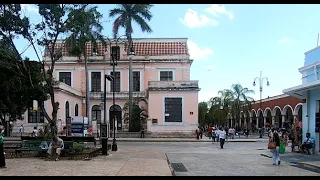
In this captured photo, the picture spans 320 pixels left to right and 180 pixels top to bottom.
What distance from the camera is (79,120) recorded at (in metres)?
32.9

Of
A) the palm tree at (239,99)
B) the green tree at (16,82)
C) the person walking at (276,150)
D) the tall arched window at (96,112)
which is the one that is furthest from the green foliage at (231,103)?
the person walking at (276,150)

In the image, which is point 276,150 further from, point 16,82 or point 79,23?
point 16,82

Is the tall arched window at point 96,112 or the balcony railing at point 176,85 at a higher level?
the balcony railing at point 176,85

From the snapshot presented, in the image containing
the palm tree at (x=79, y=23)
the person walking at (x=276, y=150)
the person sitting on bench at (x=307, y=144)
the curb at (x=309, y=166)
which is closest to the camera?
the curb at (x=309, y=166)

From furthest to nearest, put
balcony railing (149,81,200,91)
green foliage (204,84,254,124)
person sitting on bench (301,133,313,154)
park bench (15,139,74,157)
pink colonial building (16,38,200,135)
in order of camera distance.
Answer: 1. green foliage (204,84,254,124)
2. pink colonial building (16,38,200,135)
3. balcony railing (149,81,200,91)
4. person sitting on bench (301,133,313,154)
5. park bench (15,139,74,157)

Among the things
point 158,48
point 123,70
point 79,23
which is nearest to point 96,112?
point 123,70

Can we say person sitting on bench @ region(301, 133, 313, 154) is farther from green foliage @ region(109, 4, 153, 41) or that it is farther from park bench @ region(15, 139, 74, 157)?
green foliage @ region(109, 4, 153, 41)

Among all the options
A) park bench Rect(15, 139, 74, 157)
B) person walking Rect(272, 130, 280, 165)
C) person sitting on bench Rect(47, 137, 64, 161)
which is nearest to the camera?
person walking Rect(272, 130, 280, 165)

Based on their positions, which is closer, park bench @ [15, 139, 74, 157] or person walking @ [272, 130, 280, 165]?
person walking @ [272, 130, 280, 165]

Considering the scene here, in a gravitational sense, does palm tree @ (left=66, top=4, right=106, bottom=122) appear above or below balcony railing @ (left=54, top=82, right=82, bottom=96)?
above

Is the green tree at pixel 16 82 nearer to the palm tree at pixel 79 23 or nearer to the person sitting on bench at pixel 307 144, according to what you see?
the palm tree at pixel 79 23

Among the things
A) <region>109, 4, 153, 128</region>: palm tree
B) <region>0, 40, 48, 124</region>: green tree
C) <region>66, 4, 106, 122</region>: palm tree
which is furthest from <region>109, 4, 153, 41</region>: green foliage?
<region>66, 4, 106, 122</region>: palm tree
